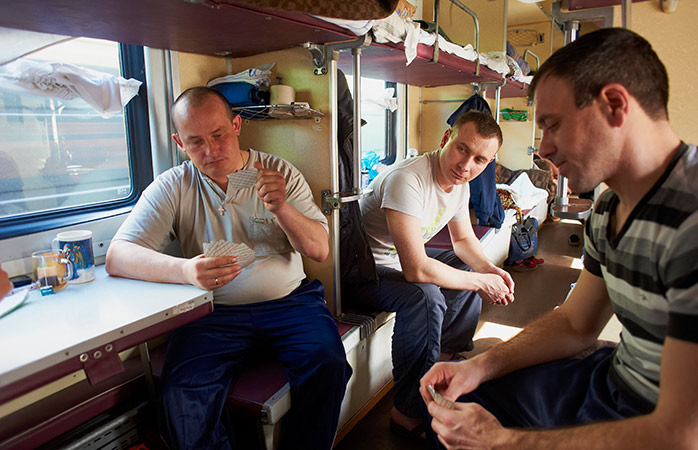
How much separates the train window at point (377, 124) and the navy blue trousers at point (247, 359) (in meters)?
2.81

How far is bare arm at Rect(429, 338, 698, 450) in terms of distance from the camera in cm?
99

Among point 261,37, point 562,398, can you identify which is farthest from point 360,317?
point 261,37

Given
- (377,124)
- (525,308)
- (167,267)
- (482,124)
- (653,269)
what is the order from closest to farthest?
(653,269)
(167,267)
(482,124)
(525,308)
(377,124)

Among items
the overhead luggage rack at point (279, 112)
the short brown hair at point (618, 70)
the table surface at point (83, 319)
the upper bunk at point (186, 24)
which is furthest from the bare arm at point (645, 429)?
the overhead luggage rack at point (279, 112)

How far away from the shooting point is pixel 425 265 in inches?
105

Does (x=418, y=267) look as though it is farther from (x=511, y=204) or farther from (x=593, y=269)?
(x=511, y=204)

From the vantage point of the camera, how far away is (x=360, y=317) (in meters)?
2.71

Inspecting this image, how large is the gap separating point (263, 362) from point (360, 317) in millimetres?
726

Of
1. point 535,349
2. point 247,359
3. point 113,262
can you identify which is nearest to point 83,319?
point 113,262

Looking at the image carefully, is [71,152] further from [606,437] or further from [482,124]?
[606,437]

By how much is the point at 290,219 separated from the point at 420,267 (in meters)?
0.85

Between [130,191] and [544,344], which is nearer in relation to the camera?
[544,344]

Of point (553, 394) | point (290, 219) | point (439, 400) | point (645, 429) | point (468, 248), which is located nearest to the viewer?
point (645, 429)

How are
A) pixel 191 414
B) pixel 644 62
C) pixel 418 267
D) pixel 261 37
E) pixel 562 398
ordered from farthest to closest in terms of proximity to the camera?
pixel 418 267, pixel 261 37, pixel 191 414, pixel 562 398, pixel 644 62
